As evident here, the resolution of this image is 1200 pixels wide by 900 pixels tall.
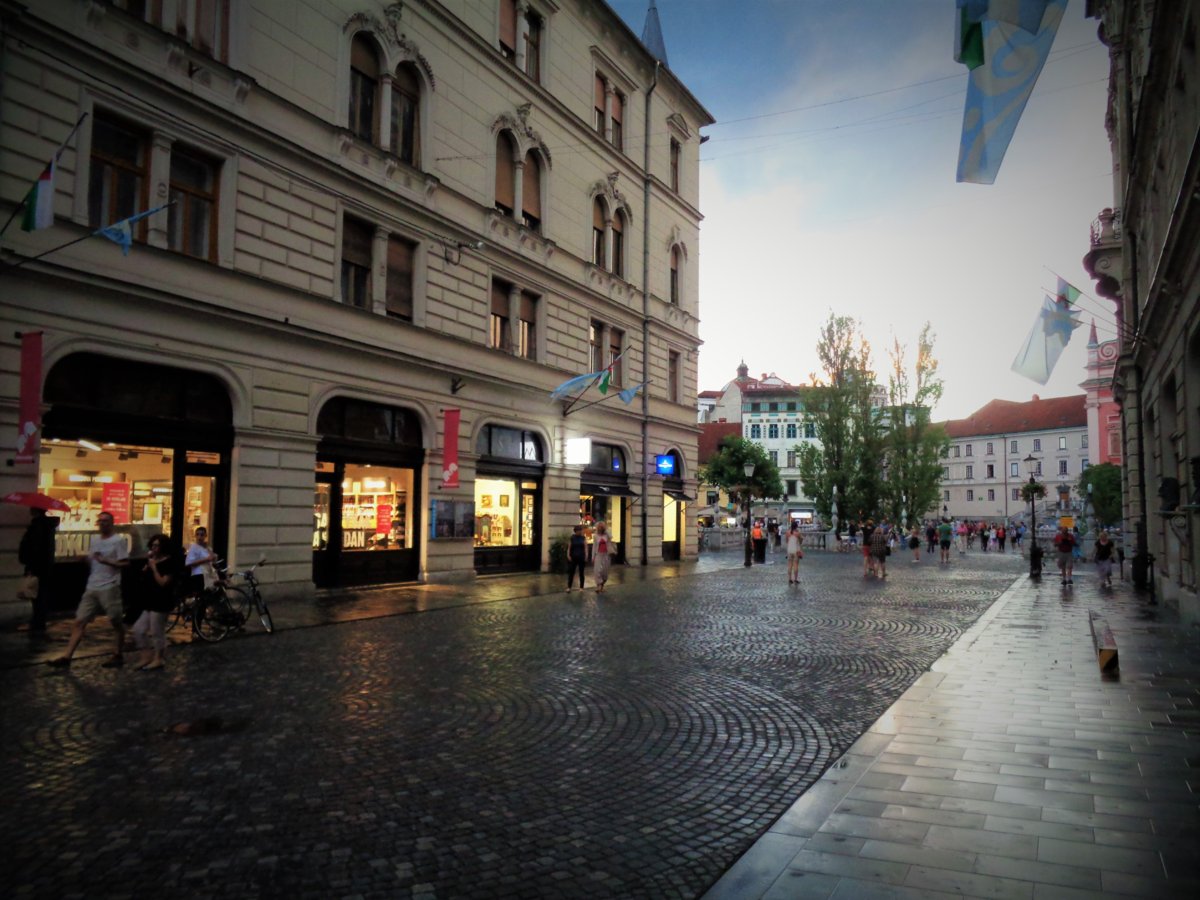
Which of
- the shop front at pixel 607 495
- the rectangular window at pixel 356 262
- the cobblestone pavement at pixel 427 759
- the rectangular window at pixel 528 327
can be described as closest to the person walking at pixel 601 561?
the shop front at pixel 607 495

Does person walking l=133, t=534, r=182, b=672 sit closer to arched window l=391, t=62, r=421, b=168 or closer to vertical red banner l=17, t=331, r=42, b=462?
vertical red banner l=17, t=331, r=42, b=462

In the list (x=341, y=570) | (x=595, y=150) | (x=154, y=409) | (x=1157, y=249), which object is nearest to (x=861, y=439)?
(x=595, y=150)

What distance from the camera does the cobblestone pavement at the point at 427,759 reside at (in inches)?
174

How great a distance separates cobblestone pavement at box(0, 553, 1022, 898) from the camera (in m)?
4.41

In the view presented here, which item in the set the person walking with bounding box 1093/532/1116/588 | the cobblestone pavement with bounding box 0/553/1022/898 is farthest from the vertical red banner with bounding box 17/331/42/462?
the person walking with bounding box 1093/532/1116/588

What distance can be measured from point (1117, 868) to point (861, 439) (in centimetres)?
4718

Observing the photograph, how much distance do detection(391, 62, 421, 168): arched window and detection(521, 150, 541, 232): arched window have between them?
4.29 m

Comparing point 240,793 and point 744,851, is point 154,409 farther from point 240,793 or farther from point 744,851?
point 744,851

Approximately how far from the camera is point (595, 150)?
28.0 m

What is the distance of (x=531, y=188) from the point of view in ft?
82.2

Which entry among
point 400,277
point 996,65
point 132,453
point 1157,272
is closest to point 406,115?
point 400,277

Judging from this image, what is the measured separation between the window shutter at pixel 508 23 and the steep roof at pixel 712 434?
69638mm

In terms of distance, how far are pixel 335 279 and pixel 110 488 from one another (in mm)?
6652

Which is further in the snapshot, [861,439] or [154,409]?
[861,439]
